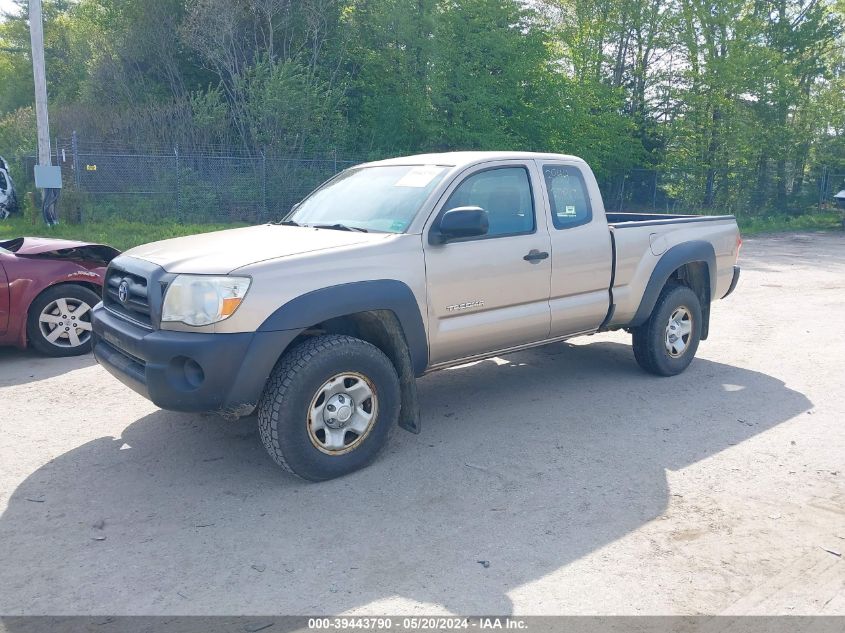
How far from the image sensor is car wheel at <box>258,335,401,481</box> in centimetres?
421

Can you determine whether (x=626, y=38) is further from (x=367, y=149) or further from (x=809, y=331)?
(x=809, y=331)

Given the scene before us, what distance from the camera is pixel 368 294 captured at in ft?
14.7

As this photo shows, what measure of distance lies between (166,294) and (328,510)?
1.50m

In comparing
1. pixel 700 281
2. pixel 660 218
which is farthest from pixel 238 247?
pixel 700 281

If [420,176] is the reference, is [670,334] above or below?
below

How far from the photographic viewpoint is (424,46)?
78.6ft

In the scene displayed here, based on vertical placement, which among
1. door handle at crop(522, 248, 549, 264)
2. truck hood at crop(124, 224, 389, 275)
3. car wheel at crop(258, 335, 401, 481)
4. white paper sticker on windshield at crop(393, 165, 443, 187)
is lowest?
car wheel at crop(258, 335, 401, 481)

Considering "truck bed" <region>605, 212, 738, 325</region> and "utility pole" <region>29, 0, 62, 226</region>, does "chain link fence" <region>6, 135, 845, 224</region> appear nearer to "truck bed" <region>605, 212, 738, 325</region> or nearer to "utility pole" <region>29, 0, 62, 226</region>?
"utility pole" <region>29, 0, 62, 226</region>

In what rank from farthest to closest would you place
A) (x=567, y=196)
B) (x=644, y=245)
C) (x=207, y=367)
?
(x=644, y=245) < (x=567, y=196) < (x=207, y=367)

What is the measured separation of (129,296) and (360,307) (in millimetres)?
1415

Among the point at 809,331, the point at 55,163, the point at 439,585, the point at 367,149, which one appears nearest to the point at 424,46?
the point at 367,149

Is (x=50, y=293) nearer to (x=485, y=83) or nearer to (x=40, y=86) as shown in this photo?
(x=40, y=86)

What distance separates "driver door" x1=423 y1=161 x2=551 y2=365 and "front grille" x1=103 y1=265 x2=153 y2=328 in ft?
5.59

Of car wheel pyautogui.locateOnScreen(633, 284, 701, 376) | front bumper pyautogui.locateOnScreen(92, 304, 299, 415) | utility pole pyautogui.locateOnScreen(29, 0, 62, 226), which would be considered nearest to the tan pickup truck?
front bumper pyautogui.locateOnScreen(92, 304, 299, 415)
